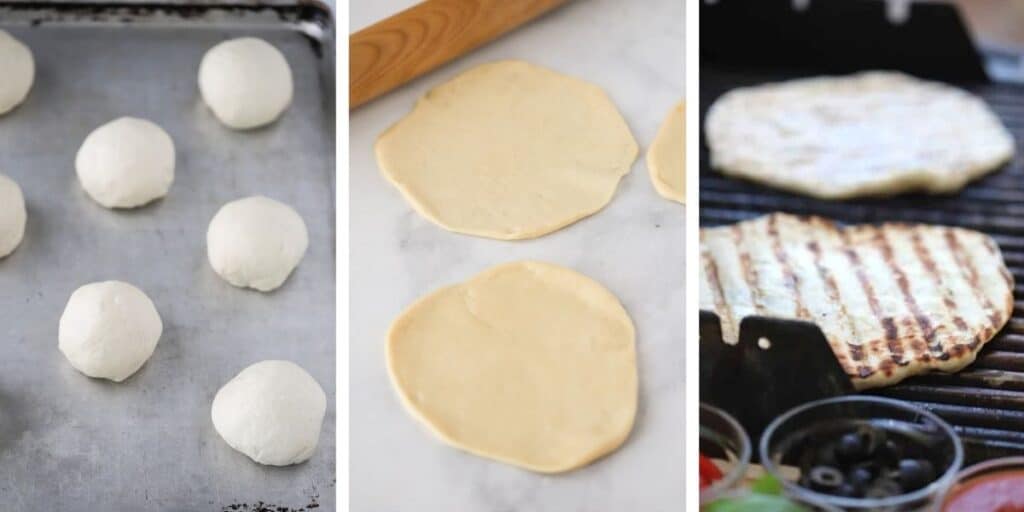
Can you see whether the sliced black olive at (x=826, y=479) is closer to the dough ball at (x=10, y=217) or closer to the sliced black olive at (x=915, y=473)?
the sliced black olive at (x=915, y=473)

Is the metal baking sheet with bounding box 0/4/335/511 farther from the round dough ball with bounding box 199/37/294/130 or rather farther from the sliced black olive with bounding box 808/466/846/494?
the sliced black olive with bounding box 808/466/846/494

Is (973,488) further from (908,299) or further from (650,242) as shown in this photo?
(650,242)

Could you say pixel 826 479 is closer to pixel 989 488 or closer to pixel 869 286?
pixel 989 488

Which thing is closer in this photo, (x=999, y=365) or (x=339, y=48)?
(x=339, y=48)

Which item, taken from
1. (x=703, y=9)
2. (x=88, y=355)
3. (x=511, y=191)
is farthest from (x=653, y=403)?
(x=703, y=9)

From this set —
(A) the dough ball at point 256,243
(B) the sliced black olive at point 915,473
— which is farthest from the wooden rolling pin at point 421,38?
(B) the sliced black olive at point 915,473
